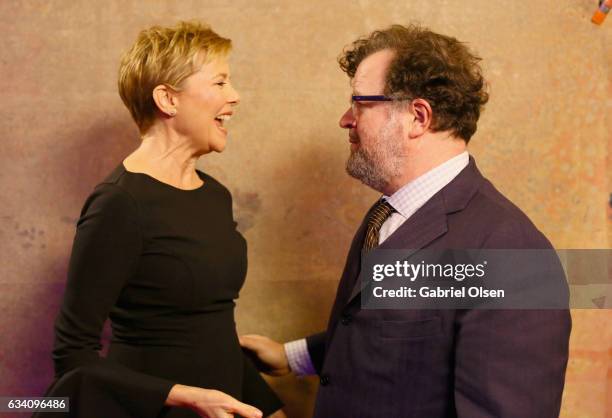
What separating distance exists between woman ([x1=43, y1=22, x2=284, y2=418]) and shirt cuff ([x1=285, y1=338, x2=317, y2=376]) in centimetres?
21

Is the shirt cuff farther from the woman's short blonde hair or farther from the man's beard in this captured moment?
the woman's short blonde hair

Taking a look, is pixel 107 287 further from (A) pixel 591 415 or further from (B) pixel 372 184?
(A) pixel 591 415

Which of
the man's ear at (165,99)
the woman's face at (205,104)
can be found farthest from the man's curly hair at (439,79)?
the man's ear at (165,99)

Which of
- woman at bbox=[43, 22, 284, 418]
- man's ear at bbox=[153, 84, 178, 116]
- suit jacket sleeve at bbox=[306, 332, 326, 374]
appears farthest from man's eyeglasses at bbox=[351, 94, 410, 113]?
suit jacket sleeve at bbox=[306, 332, 326, 374]

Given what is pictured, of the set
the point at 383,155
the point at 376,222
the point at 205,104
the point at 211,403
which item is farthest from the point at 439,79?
the point at 211,403

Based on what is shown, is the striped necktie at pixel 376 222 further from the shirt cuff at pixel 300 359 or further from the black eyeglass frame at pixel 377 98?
the shirt cuff at pixel 300 359

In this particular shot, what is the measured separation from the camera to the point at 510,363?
4.50 feet

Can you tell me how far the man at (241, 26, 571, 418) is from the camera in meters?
1.38

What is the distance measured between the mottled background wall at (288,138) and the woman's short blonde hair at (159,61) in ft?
1.97

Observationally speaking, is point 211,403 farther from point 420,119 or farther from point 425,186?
point 420,119

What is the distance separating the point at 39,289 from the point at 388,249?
4.67ft

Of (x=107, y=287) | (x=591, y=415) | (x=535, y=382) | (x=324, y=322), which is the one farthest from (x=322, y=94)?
(x=591, y=415)

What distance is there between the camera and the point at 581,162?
2336mm

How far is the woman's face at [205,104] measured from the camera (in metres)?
1.74
